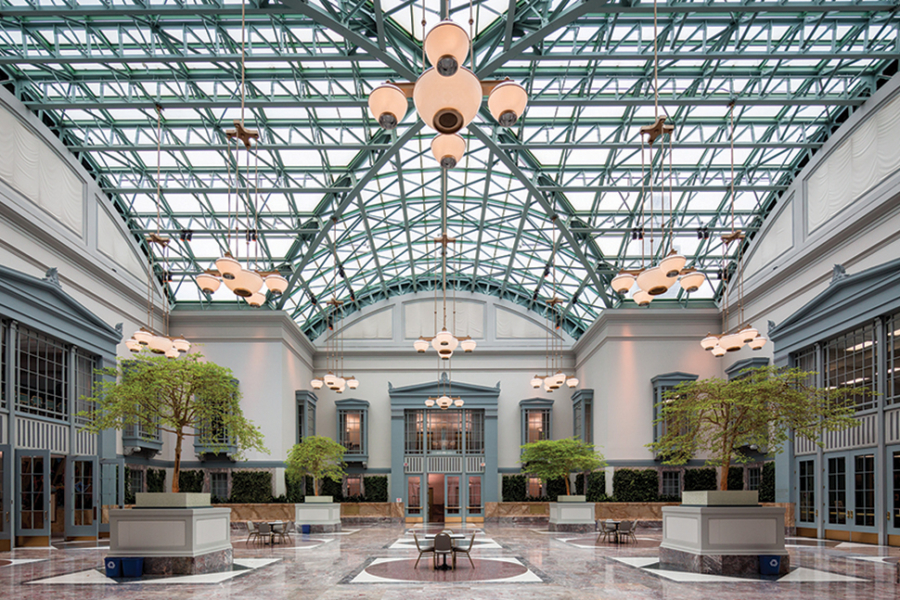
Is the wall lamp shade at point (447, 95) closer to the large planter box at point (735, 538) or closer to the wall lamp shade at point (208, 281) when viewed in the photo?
the wall lamp shade at point (208, 281)

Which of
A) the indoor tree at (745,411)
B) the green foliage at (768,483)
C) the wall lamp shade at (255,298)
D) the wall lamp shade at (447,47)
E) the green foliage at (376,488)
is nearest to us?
the wall lamp shade at (447,47)

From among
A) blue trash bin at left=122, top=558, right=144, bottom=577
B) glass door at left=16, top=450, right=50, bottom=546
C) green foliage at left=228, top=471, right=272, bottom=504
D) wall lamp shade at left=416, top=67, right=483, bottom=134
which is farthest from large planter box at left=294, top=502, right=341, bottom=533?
wall lamp shade at left=416, top=67, right=483, bottom=134

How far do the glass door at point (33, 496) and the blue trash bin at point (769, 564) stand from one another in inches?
679

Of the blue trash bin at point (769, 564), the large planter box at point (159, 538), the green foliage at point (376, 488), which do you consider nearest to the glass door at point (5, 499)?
the large planter box at point (159, 538)

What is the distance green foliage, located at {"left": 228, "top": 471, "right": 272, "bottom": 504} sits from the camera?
1141 inches

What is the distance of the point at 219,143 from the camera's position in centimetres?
2311

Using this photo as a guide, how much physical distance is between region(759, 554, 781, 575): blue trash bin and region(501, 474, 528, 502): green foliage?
23.2 metres

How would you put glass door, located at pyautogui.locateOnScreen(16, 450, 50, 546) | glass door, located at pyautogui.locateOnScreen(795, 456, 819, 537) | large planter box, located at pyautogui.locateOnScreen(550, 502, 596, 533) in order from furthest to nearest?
1. large planter box, located at pyautogui.locateOnScreen(550, 502, 596, 533)
2. glass door, located at pyautogui.locateOnScreen(795, 456, 819, 537)
3. glass door, located at pyautogui.locateOnScreen(16, 450, 50, 546)

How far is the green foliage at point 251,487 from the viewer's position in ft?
95.0

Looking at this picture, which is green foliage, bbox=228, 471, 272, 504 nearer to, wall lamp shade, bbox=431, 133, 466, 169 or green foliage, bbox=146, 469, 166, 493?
green foliage, bbox=146, 469, 166, 493

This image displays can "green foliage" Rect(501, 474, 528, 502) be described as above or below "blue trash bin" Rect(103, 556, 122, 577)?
below

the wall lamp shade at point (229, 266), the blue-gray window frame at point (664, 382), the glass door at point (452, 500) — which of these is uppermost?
the wall lamp shade at point (229, 266)

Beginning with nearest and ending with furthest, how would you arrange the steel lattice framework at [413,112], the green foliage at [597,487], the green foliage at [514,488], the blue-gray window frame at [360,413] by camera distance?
the steel lattice framework at [413,112]
the green foliage at [597,487]
the green foliage at [514,488]
the blue-gray window frame at [360,413]

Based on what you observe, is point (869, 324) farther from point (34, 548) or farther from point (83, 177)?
point (83, 177)
